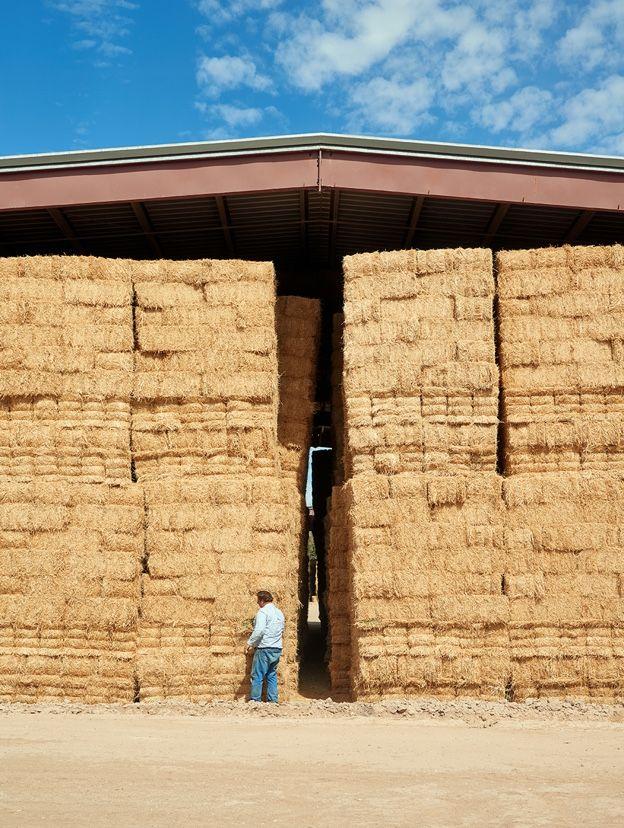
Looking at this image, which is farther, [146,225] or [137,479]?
[146,225]

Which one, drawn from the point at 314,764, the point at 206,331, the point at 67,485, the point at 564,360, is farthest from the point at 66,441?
the point at 564,360

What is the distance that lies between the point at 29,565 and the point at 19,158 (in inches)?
217

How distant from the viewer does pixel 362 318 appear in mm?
11242

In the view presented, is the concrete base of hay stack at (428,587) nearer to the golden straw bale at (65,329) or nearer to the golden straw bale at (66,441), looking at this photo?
the golden straw bale at (66,441)

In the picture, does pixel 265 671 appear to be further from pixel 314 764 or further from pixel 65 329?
pixel 65 329

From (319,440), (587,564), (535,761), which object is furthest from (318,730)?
(319,440)

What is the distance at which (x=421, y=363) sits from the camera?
11.0m

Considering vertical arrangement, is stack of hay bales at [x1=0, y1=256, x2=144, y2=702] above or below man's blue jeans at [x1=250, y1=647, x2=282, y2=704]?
above

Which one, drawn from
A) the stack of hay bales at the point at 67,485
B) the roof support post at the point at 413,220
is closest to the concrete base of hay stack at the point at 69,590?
the stack of hay bales at the point at 67,485

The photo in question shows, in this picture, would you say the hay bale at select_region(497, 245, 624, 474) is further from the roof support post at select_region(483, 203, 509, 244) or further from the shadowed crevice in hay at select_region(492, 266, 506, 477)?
the roof support post at select_region(483, 203, 509, 244)

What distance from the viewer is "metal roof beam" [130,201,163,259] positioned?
12.3m

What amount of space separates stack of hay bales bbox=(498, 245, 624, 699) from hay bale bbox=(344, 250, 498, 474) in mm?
363

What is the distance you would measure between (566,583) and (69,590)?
20.1ft

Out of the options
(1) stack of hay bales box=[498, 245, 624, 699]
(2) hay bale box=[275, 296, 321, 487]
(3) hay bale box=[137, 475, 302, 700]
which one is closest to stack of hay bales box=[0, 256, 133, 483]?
(3) hay bale box=[137, 475, 302, 700]
